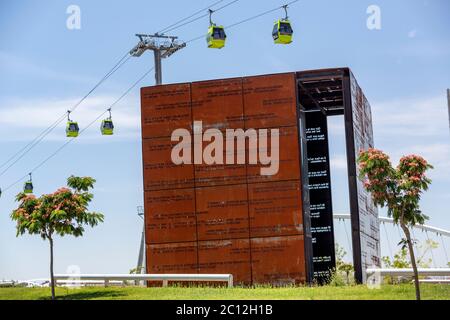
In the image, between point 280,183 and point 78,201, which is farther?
point 280,183

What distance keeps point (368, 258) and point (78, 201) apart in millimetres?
14048

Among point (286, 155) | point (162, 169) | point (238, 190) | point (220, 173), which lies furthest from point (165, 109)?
point (286, 155)

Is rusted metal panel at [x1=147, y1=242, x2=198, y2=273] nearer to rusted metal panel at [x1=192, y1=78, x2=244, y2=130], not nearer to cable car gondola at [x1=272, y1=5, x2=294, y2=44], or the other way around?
rusted metal panel at [x1=192, y1=78, x2=244, y2=130]

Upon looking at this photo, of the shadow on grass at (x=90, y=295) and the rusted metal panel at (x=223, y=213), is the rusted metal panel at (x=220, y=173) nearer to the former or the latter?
the rusted metal panel at (x=223, y=213)

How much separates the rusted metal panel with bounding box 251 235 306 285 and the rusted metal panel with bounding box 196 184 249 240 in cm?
104

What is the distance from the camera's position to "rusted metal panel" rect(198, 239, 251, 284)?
125ft

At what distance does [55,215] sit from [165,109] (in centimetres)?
818

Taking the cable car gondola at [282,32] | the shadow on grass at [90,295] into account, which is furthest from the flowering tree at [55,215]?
the cable car gondola at [282,32]

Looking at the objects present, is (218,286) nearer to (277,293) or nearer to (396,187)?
(277,293)

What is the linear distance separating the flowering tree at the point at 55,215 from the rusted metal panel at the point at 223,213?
523 centimetres

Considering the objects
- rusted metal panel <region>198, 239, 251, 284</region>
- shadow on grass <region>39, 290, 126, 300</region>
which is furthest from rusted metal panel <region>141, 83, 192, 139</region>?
shadow on grass <region>39, 290, 126, 300</region>

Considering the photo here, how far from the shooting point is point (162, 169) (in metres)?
39.8
